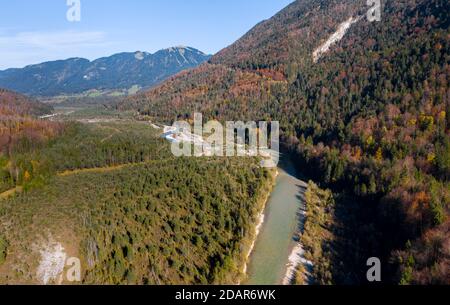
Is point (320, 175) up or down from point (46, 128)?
down

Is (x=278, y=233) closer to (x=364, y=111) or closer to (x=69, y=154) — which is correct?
(x=69, y=154)

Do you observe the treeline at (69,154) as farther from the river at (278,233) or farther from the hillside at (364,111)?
the hillside at (364,111)

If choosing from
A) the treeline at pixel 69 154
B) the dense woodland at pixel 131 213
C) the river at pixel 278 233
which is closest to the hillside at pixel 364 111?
the river at pixel 278 233

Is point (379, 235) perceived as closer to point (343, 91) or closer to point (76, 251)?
point (76, 251)

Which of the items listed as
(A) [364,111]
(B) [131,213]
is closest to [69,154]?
(B) [131,213]
